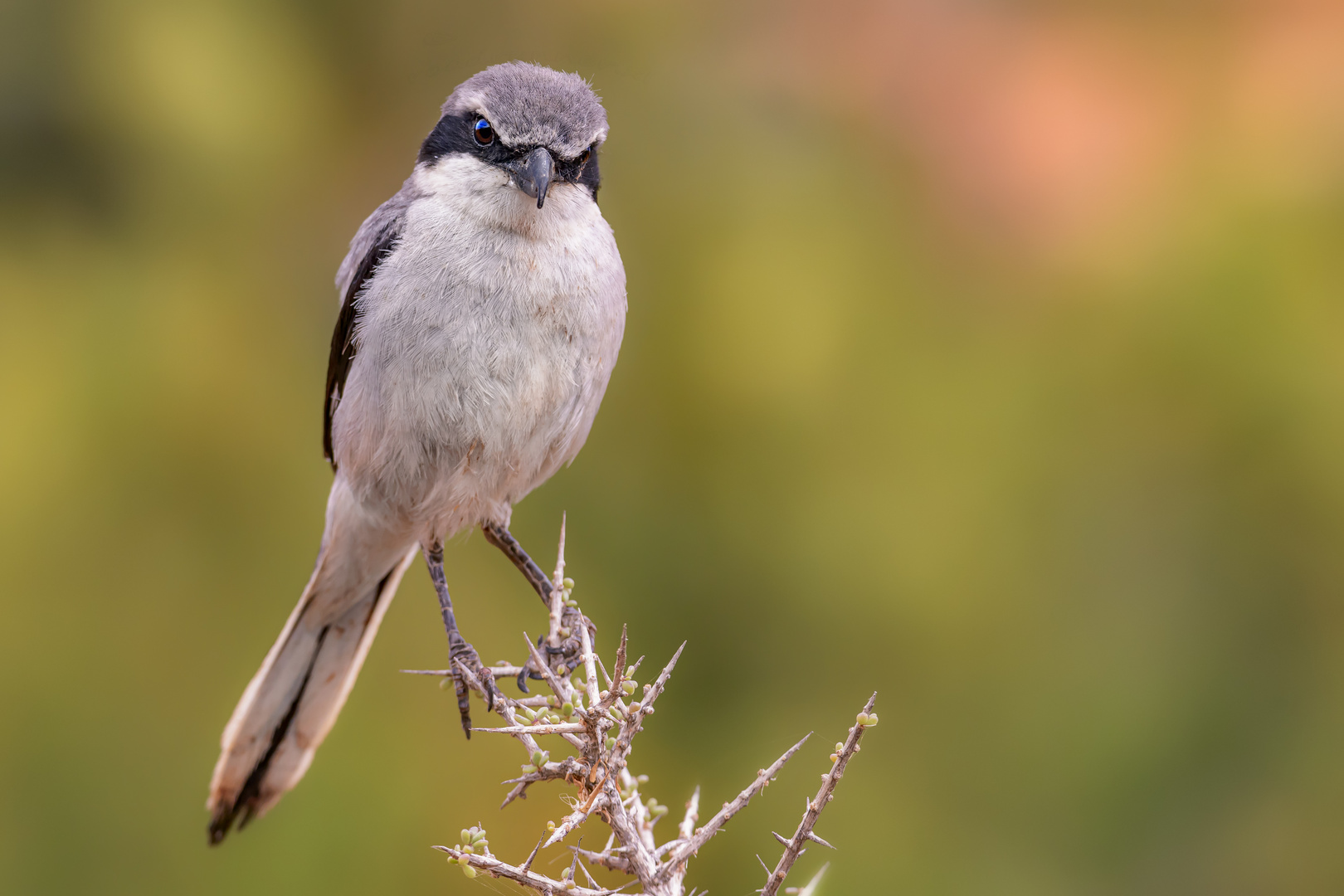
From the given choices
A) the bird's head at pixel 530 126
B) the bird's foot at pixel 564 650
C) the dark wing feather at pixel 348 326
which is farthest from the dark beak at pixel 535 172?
the bird's foot at pixel 564 650

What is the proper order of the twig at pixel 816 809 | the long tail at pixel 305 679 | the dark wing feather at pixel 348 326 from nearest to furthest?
the twig at pixel 816 809, the dark wing feather at pixel 348 326, the long tail at pixel 305 679

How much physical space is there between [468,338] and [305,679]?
3.43 feet

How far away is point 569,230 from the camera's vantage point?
6.81 feet

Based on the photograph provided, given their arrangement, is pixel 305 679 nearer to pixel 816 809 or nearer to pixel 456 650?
pixel 456 650

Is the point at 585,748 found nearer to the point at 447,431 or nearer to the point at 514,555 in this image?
the point at 447,431

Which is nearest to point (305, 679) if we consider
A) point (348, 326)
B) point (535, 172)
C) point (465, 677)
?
point (465, 677)

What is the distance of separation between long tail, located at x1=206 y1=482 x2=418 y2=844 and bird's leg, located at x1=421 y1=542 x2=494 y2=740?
8cm

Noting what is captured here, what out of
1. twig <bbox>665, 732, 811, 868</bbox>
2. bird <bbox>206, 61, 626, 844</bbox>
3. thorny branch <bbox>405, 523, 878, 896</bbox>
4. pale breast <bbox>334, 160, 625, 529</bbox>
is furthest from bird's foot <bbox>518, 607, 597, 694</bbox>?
twig <bbox>665, 732, 811, 868</bbox>

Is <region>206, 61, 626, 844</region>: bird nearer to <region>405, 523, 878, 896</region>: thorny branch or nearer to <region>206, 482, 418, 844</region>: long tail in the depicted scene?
<region>206, 482, 418, 844</region>: long tail

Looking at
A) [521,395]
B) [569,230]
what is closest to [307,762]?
[521,395]

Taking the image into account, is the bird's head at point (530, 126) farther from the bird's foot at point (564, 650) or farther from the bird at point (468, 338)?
the bird's foot at point (564, 650)

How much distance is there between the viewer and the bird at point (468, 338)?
200cm

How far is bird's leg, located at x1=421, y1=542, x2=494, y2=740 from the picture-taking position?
80.0 inches

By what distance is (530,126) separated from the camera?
6.62 ft
